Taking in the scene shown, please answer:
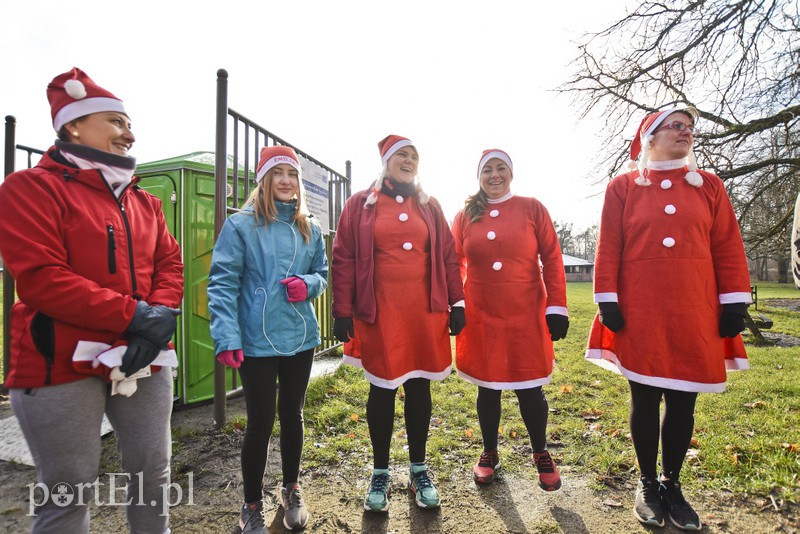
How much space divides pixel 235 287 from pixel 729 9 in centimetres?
956

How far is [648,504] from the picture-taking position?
7.81ft

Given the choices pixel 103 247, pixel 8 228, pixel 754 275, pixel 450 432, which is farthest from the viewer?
pixel 754 275

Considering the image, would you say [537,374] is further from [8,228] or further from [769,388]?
[769,388]

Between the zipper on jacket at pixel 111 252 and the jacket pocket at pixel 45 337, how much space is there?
25cm

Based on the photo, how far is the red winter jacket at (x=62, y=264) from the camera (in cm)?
146

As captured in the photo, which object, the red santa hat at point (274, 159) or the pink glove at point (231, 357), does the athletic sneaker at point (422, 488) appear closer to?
the pink glove at point (231, 357)

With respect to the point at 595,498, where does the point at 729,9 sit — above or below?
above

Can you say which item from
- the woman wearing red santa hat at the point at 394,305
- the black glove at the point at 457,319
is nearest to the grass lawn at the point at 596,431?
the woman wearing red santa hat at the point at 394,305

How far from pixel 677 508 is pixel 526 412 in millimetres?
880

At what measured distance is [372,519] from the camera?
2.43 meters

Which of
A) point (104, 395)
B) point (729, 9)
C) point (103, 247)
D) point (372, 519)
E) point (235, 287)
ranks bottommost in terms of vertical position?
point (372, 519)

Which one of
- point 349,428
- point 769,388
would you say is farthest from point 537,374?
point 769,388

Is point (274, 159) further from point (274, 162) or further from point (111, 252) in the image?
point (111, 252)

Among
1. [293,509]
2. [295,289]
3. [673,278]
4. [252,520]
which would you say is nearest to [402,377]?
[295,289]
